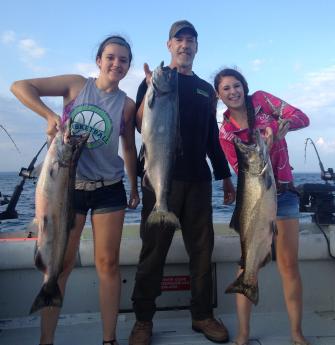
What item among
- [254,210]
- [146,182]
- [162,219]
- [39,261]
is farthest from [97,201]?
[254,210]

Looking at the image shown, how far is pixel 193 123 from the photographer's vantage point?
177 inches

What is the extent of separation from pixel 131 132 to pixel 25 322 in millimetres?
2584

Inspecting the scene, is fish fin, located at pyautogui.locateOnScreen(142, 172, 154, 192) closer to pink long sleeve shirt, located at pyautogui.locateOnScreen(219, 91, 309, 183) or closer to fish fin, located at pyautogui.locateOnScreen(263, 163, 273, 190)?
pink long sleeve shirt, located at pyautogui.locateOnScreen(219, 91, 309, 183)

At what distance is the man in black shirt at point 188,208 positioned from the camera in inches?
174

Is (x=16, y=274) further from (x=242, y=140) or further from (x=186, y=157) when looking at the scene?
(x=242, y=140)

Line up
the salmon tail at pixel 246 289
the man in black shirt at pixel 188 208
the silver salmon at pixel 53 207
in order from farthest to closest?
the man in black shirt at pixel 188 208 → the salmon tail at pixel 246 289 → the silver salmon at pixel 53 207

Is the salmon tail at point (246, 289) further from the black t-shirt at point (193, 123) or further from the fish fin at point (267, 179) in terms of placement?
the black t-shirt at point (193, 123)

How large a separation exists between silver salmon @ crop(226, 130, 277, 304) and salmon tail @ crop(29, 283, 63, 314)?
154 cm

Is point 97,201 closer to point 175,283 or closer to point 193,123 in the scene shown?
point 193,123

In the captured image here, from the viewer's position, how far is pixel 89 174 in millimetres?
4000

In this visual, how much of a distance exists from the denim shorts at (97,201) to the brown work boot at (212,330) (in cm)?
161

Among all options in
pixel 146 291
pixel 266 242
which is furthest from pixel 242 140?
pixel 146 291

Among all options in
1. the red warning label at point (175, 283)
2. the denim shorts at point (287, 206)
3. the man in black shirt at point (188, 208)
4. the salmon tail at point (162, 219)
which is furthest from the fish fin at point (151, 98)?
the red warning label at point (175, 283)

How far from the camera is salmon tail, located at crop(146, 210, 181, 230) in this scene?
402 cm
